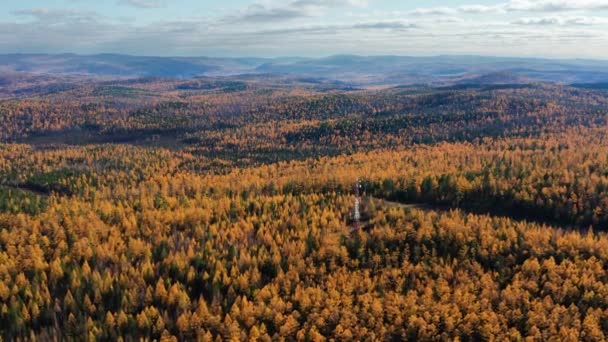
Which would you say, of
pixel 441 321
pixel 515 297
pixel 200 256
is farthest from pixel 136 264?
pixel 515 297

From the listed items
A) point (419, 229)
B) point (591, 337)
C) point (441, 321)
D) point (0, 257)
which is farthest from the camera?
point (419, 229)

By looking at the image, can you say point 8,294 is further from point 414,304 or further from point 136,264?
point 414,304

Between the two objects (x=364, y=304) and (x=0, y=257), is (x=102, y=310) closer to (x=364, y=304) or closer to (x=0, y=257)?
(x=0, y=257)

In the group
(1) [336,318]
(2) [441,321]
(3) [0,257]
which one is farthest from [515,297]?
(3) [0,257]

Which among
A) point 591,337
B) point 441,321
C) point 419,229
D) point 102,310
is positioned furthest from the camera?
point 419,229

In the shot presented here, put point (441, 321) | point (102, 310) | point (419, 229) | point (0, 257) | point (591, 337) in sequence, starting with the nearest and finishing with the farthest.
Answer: point (591, 337), point (441, 321), point (102, 310), point (0, 257), point (419, 229)

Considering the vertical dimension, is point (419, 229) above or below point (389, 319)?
above

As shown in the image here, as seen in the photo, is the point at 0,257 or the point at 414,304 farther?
the point at 0,257

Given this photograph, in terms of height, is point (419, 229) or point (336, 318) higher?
point (419, 229)

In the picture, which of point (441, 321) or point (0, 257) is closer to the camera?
point (441, 321)
